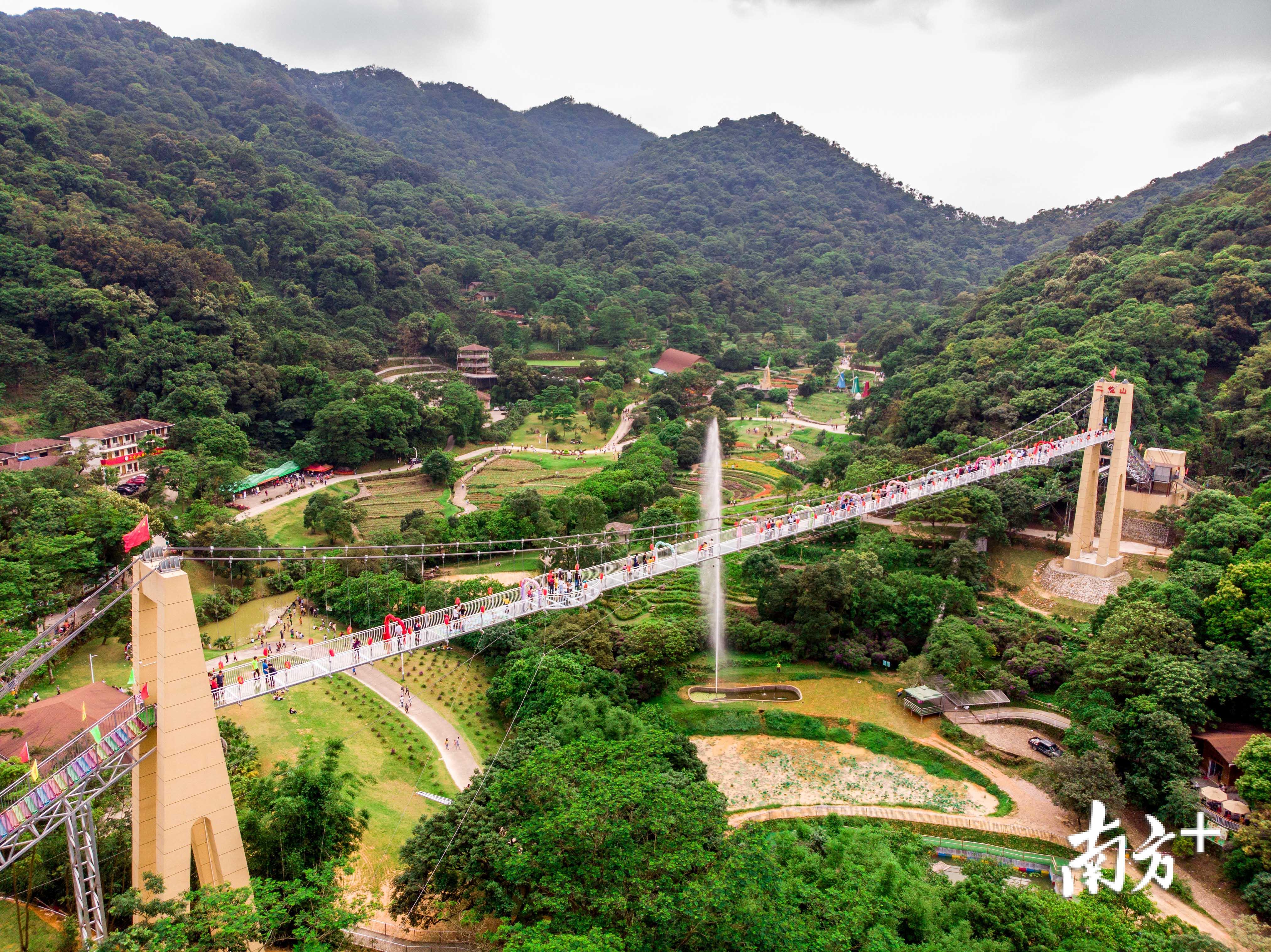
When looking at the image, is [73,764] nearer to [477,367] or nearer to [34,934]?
[34,934]

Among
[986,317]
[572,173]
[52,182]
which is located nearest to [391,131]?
[572,173]

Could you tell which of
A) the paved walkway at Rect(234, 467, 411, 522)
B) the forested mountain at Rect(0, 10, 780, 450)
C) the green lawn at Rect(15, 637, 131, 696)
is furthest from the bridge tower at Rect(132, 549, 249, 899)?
the forested mountain at Rect(0, 10, 780, 450)

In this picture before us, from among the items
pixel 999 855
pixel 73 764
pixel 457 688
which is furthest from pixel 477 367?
pixel 73 764

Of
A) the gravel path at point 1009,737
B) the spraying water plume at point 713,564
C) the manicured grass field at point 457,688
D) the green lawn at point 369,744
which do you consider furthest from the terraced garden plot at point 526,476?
the gravel path at point 1009,737

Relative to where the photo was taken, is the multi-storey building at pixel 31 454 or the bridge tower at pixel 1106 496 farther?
the multi-storey building at pixel 31 454

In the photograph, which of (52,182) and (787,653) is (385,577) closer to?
(787,653)

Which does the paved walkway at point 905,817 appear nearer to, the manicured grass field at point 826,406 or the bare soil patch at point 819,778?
the bare soil patch at point 819,778
